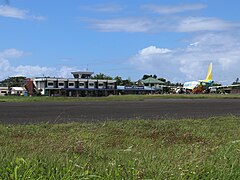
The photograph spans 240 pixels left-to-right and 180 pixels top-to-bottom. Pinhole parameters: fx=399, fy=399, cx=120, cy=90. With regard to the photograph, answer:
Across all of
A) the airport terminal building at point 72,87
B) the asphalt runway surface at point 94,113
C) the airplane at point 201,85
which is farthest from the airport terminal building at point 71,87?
the asphalt runway surface at point 94,113

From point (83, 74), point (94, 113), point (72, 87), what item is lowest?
point (94, 113)

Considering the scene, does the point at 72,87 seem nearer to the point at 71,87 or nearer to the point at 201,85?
the point at 71,87

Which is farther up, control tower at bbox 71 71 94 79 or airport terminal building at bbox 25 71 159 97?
control tower at bbox 71 71 94 79

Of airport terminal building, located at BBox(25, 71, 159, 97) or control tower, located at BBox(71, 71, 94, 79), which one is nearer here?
airport terminal building, located at BBox(25, 71, 159, 97)

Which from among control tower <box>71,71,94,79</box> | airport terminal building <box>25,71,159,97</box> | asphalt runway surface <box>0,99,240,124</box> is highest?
control tower <box>71,71,94,79</box>

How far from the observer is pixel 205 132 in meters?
10.7

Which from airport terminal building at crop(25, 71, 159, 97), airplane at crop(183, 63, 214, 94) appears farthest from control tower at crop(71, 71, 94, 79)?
airplane at crop(183, 63, 214, 94)

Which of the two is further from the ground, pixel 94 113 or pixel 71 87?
pixel 71 87

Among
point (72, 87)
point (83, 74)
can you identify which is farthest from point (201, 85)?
point (83, 74)

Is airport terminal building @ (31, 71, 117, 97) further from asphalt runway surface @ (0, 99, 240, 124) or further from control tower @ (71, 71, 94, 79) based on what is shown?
asphalt runway surface @ (0, 99, 240, 124)

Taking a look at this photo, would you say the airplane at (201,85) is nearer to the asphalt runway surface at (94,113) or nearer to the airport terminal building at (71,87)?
the airport terminal building at (71,87)

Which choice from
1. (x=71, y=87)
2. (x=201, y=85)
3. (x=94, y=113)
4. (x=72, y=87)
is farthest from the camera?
(x=72, y=87)

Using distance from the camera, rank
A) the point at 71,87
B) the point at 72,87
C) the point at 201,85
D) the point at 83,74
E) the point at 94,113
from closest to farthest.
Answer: the point at 94,113, the point at 201,85, the point at 71,87, the point at 72,87, the point at 83,74

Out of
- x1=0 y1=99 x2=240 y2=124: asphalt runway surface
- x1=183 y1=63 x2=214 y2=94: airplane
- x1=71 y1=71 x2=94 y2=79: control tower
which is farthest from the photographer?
x1=71 y1=71 x2=94 y2=79: control tower
